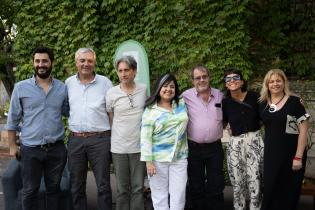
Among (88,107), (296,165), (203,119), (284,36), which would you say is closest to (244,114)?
(203,119)

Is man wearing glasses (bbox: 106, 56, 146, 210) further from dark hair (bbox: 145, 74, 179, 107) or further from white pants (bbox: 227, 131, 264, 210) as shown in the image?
white pants (bbox: 227, 131, 264, 210)

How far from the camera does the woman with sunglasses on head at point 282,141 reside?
13.6 ft

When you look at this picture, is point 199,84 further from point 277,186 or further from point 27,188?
point 27,188

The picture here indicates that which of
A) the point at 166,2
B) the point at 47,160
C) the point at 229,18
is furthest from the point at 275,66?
the point at 47,160

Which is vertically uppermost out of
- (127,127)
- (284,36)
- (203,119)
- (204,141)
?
(284,36)

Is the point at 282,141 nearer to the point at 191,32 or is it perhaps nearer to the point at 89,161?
the point at 89,161

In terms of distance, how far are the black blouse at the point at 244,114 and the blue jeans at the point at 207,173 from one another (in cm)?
28

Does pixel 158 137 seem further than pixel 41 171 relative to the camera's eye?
No

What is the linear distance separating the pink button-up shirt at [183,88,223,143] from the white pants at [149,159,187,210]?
0.32 m

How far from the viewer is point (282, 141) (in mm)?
4195

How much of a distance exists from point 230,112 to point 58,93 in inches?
73.2

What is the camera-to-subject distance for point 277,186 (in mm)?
4320

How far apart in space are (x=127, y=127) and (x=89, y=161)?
2.03ft

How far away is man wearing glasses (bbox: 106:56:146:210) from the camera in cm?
436
